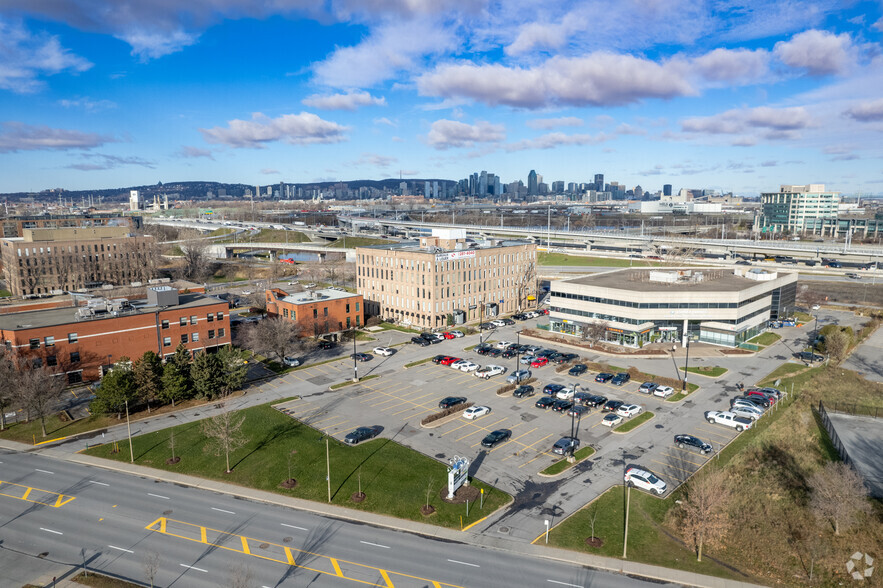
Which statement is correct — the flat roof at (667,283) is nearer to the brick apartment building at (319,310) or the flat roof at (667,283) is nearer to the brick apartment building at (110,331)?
the brick apartment building at (319,310)

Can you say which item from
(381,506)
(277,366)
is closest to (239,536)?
(381,506)

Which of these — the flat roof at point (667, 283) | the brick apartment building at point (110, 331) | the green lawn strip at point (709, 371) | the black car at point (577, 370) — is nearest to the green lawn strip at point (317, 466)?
the brick apartment building at point (110, 331)

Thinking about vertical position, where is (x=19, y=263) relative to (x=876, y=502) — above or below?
above

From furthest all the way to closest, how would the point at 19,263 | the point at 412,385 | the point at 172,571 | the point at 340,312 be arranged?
the point at 19,263, the point at 340,312, the point at 412,385, the point at 172,571

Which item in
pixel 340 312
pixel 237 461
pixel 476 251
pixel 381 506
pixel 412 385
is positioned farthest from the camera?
pixel 476 251

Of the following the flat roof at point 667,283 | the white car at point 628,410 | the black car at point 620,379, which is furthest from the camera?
the flat roof at point 667,283

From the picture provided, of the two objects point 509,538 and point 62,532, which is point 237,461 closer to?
point 62,532

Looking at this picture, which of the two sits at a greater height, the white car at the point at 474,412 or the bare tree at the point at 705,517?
the bare tree at the point at 705,517
